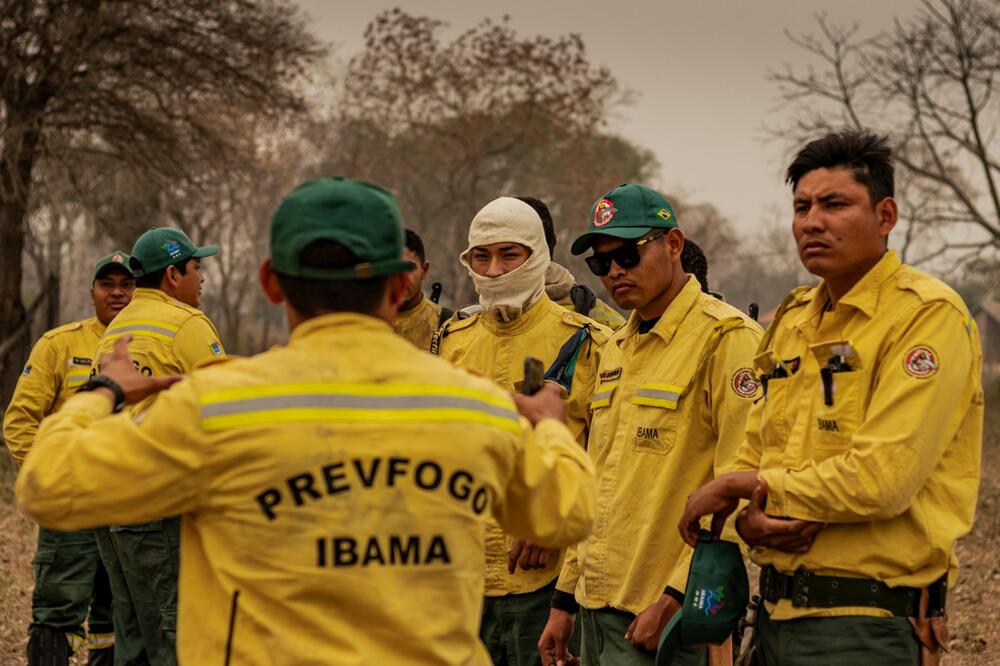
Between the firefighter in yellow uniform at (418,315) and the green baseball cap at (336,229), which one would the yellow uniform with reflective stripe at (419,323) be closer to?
the firefighter in yellow uniform at (418,315)

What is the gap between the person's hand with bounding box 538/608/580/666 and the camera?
4.81 m

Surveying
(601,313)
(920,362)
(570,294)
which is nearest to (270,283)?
(920,362)

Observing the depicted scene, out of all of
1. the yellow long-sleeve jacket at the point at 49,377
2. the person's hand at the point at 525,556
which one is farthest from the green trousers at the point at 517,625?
the yellow long-sleeve jacket at the point at 49,377

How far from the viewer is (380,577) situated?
262 cm

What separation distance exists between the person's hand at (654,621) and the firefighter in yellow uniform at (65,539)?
180 inches

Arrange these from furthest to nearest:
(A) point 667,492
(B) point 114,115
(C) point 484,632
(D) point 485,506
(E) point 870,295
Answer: (B) point 114,115
(C) point 484,632
(A) point 667,492
(E) point 870,295
(D) point 485,506

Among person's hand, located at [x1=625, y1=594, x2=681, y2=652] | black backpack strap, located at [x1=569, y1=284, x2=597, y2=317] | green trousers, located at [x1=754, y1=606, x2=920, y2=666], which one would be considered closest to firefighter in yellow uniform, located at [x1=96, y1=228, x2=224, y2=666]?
black backpack strap, located at [x1=569, y1=284, x2=597, y2=317]

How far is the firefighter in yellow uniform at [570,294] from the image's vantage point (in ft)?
20.4

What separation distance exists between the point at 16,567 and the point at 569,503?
10079mm

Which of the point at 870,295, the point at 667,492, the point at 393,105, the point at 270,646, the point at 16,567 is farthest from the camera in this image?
the point at 393,105

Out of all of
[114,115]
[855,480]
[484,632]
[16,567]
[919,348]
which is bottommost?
[16,567]

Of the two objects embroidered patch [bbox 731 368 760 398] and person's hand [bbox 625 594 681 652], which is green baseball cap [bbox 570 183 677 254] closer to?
embroidered patch [bbox 731 368 760 398]

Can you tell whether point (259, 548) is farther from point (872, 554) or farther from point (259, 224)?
point (259, 224)

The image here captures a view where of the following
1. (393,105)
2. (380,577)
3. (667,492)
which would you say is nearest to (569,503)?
(380,577)
